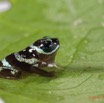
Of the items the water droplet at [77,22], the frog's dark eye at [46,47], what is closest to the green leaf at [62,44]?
the water droplet at [77,22]

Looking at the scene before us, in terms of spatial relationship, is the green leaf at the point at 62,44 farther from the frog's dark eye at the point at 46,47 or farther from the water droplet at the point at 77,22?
the frog's dark eye at the point at 46,47

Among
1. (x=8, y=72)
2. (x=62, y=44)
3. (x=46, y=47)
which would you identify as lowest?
(x=8, y=72)

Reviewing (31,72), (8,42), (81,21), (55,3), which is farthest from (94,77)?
(55,3)

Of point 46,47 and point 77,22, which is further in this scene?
point 77,22

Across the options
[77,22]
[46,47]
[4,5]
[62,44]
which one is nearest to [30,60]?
[46,47]

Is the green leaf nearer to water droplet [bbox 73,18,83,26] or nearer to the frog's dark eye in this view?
water droplet [bbox 73,18,83,26]

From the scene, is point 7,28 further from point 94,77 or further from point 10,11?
point 94,77

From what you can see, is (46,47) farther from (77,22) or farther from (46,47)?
(77,22)
